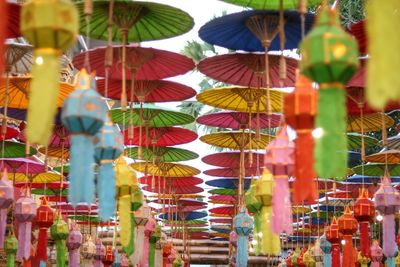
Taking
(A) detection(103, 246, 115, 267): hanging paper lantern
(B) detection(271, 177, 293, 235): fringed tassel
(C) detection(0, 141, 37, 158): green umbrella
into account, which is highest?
(C) detection(0, 141, 37, 158): green umbrella

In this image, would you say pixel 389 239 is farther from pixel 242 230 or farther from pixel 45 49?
pixel 45 49

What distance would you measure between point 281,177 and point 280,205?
24cm

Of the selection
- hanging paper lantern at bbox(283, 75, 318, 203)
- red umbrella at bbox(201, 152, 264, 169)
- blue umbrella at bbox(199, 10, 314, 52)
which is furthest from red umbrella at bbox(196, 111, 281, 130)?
hanging paper lantern at bbox(283, 75, 318, 203)

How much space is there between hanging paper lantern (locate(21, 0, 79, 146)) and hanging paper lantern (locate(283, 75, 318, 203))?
0.96 meters

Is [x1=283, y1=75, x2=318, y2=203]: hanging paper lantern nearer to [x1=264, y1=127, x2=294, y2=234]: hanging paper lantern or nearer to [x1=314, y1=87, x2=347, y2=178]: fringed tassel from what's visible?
[x1=314, y1=87, x2=347, y2=178]: fringed tassel

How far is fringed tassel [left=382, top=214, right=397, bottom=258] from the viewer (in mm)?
4922

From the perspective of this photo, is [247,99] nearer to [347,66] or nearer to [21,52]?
[21,52]

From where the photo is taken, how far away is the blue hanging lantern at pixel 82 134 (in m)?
2.76

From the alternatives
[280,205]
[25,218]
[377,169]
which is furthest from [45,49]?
[377,169]

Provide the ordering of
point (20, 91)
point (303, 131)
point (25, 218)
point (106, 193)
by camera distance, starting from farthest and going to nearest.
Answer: point (20, 91) < point (25, 218) < point (106, 193) < point (303, 131)

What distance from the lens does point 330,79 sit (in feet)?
8.33

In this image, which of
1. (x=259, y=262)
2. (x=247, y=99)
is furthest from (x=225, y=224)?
(x=247, y=99)

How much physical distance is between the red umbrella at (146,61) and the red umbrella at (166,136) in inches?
95.7

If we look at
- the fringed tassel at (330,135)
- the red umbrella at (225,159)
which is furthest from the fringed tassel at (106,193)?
the red umbrella at (225,159)
